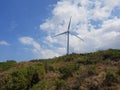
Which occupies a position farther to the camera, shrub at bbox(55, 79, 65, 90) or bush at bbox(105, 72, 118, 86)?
shrub at bbox(55, 79, 65, 90)

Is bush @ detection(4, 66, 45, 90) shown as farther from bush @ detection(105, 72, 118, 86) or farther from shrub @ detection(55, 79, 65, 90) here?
bush @ detection(105, 72, 118, 86)

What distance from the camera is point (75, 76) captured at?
3275 cm

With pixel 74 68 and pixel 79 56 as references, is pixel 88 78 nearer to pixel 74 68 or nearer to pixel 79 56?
pixel 74 68

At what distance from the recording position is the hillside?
2916 centimetres

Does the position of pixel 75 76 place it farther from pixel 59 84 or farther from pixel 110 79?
pixel 110 79

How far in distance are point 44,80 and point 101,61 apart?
6.45 metres

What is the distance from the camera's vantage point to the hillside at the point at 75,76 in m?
29.2

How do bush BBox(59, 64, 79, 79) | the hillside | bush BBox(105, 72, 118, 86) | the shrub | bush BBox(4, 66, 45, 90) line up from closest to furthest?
bush BBox(105, 72, 118, 86)
the hillside
the shrub
bush BBox(4, 66, 45, 90)
bush BBox(59, 64, 79, 79)

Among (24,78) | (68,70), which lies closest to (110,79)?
(68,70)

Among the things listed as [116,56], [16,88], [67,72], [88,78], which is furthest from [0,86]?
[116,56]

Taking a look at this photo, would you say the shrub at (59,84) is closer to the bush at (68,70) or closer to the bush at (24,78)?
the bush at (68,70)

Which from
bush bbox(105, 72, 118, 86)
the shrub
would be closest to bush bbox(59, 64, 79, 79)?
the shrub

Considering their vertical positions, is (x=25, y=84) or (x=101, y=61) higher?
(x=101, y=61)

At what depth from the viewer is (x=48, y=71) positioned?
36781 millimetres
